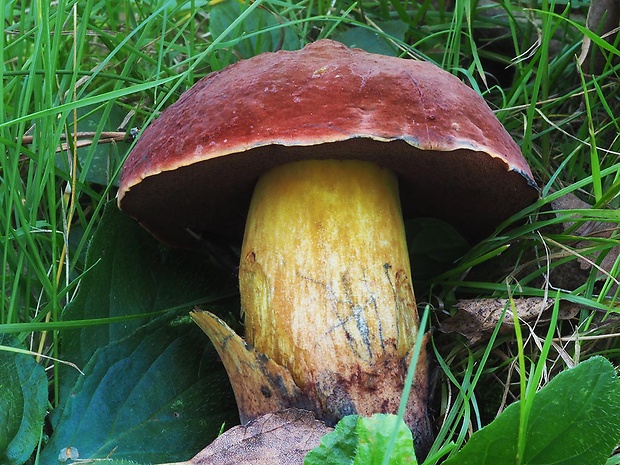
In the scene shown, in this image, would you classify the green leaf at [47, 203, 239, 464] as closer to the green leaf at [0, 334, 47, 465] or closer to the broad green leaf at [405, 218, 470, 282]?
the green leaf at [0, 334, 47, 465]

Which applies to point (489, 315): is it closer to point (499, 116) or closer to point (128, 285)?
point (499, 116)

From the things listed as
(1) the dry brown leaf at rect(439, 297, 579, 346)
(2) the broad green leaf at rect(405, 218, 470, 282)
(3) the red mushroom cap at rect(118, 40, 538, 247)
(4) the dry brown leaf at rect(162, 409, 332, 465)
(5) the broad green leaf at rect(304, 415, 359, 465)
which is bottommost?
→ (4) the dry brown leaf at rect(162, 409, 332, 465)

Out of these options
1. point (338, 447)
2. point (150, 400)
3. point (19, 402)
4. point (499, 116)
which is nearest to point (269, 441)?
point (338, 447)

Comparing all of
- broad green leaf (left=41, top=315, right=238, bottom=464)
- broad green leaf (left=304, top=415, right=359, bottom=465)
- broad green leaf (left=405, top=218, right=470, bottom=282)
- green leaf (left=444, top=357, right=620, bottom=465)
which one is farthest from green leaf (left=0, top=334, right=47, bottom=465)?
broad green leaf (left=405, top=218, right=470, bottom=282)

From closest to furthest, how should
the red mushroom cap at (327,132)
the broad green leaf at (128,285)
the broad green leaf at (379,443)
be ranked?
the broad green leaf at (379,443) → the red mushroom cap at (327,132) → the broad green leaf at (128,285)

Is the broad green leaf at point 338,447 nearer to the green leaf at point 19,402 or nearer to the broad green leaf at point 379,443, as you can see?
the broad green leaf at point 379,443

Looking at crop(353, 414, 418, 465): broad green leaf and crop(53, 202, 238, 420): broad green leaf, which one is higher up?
crop(53, 202, 238, 420): broad green leaf

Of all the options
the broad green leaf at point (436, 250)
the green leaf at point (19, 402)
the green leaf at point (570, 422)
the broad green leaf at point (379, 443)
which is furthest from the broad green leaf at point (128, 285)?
the green leaf at point (570, 422)
